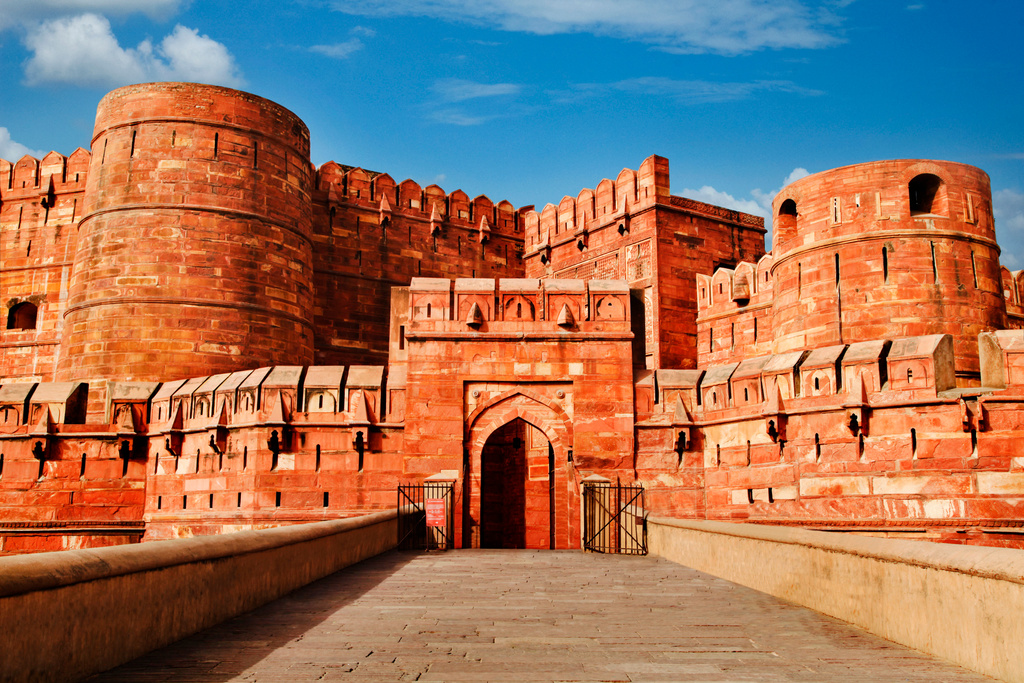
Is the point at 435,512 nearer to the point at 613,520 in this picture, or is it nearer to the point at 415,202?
the point at 613,520

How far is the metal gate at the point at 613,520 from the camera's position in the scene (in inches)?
466

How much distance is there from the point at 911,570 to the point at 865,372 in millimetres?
8803

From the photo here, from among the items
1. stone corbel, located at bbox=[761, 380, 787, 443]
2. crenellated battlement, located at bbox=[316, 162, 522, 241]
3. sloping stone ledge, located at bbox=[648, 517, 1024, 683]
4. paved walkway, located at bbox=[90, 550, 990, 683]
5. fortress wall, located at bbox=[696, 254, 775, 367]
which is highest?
crenellated battlement, located at bbox=[316, 162, 522, 241]

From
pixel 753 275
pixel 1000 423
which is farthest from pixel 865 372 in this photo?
pixel 753 275

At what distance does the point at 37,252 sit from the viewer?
899 inches

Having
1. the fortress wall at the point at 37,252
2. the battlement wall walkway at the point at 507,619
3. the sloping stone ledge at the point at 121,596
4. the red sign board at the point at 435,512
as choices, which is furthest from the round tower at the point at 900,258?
the fortress wall at the point at 37,252

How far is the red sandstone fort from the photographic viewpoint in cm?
1276

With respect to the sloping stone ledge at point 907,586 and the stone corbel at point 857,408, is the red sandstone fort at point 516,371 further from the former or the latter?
the sloping stone ledge at point 907,586

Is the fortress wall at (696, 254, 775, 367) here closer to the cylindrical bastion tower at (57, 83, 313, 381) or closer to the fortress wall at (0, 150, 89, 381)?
the cylindrical bastion tower at (57, 83, 313, 381)

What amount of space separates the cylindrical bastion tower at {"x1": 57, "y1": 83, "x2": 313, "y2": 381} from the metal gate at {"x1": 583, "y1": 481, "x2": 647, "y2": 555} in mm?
8309

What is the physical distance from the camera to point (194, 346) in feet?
59.2

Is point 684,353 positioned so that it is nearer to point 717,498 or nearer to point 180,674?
point 717,498

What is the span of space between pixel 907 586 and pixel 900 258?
39.6 feet

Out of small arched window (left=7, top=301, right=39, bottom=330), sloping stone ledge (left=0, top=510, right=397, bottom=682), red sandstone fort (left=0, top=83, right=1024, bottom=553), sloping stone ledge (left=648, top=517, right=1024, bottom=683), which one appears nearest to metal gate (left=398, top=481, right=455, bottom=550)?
red sandstone fort (left=0, top=83, right=1024, bottom=553)
